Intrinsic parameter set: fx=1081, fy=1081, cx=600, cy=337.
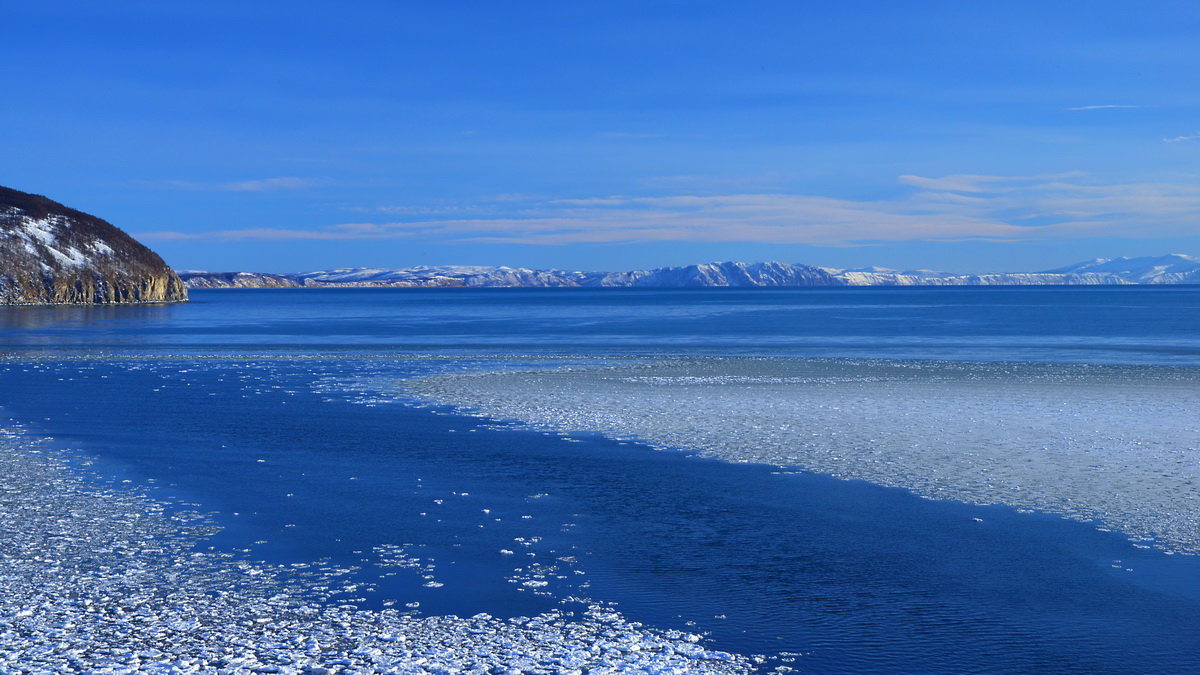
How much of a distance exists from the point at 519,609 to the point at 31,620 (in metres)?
3.57

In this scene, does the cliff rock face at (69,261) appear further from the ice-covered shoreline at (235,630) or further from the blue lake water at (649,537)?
the ice-covered shoreline at (235,630)

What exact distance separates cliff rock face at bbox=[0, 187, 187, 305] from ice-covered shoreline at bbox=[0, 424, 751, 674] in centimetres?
12150

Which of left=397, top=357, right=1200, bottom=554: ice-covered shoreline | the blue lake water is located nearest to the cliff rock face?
left=397, top=357, right=1200, bottom=554: ice-covered shoreline

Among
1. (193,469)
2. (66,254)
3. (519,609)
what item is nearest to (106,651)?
(519,609)

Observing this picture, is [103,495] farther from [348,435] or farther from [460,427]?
[460,427]

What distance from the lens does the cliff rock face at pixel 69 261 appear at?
123 metres

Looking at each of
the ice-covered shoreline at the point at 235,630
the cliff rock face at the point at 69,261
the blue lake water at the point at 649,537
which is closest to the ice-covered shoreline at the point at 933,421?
the blue lake water at the point at 649,537

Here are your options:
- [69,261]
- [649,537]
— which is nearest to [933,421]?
[649,537]

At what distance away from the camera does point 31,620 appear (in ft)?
25.9

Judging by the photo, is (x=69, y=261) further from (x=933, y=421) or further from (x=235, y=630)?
(x=235, y=630)

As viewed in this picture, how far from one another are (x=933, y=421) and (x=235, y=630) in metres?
13.7

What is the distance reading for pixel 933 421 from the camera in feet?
61.2

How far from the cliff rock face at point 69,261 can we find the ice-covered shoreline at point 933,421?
364 feet

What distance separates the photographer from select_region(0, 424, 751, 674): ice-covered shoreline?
7.17 m
